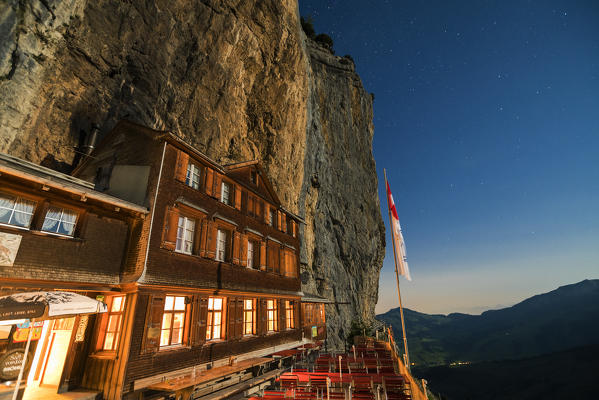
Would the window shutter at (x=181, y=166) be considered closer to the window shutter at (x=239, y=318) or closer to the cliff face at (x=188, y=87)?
the window shutter at (x=239, y=318)

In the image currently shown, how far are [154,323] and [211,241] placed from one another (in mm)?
4615

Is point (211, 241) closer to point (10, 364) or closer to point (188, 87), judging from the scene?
point (10, 364)

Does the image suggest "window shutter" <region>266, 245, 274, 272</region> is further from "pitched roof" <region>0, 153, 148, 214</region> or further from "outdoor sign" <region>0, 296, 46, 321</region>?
"outdoor sign" <region>0, 296, 46, 321</region>

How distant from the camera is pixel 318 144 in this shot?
4356 cm

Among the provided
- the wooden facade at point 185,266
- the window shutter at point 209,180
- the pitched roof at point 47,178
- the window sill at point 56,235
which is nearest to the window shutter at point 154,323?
the wooden facade at point 185,266

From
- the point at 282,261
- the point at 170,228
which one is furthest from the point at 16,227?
the point at 282,261

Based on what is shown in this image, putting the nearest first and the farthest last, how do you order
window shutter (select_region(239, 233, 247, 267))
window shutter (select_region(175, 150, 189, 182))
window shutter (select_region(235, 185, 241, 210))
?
window shutter (select_region(175, 150, 189, 182)) → window shutter (select_region(239, 233, 247, 267)) → window shutter (select_region(235, 185, 241, 210))

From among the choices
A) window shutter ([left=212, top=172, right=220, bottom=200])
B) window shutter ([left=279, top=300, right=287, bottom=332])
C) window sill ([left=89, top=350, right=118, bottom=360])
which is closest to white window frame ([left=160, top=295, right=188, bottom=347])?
window sill ([left=89, top=350, right=118, bottom=360])

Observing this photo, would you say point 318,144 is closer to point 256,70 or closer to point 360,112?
point 256,70

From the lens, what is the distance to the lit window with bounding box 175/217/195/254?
13.0 metres

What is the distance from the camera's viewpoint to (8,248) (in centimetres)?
865

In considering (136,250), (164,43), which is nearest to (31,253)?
(136,250)

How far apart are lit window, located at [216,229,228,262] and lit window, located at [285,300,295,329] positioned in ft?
24.9

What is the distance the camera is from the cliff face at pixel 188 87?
600 inches
